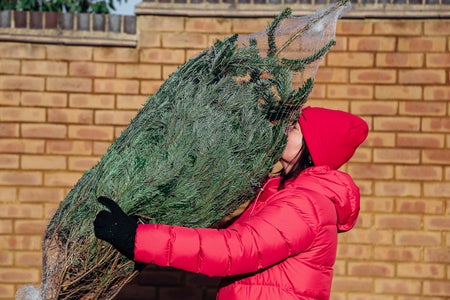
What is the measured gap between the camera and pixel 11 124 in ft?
18.5

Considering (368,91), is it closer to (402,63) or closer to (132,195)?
(402,63)

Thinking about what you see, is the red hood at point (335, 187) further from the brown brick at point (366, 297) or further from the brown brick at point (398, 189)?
the brown brick at point (366, 297)

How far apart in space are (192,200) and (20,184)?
299cm

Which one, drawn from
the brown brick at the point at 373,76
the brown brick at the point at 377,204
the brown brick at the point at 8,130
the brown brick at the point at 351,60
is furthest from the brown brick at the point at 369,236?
the brown brick at the point at 8,130

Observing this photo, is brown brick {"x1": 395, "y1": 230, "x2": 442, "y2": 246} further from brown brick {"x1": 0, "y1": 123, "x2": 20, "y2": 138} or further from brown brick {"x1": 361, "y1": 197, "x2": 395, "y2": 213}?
brown brick {"x1": 0, "y1": 123, "x2": 20, "y2": 138}

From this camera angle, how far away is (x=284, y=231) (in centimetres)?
283

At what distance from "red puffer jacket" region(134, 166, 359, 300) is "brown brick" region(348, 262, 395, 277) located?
2493 mm

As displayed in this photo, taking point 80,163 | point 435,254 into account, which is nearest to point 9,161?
point 80,163

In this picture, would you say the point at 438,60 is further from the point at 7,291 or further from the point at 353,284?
the point at 7,291

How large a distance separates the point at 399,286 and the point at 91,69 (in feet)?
8.11

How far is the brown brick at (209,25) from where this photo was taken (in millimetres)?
5598

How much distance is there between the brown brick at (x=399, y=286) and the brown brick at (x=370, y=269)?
0.04m

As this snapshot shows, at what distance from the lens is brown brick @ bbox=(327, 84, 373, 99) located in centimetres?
558

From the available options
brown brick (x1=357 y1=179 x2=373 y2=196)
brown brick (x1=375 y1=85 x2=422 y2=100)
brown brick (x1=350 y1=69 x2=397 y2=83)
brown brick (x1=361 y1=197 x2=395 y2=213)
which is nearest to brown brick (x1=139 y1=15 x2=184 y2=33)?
brown brick (x1=350 y1=69 x2=397 y2=83)
